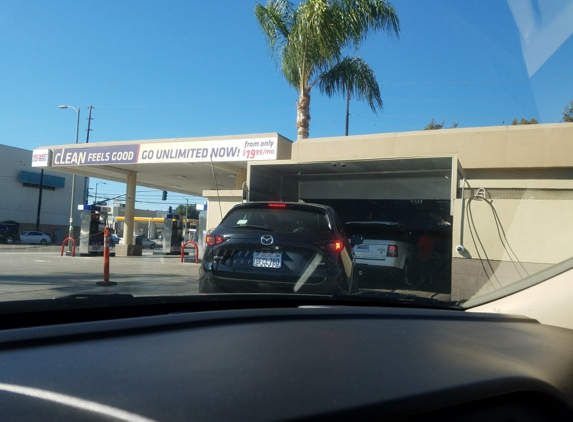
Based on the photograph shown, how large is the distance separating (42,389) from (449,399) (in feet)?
3.96

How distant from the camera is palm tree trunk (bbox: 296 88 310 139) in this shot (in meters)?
17.1

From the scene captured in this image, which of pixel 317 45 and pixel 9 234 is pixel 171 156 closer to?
pixel 317 45

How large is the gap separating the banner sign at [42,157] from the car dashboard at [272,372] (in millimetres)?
20895

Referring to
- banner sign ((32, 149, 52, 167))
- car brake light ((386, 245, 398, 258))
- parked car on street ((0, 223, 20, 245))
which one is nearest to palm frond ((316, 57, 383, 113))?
car brake light ((386, 245, 398, 258))

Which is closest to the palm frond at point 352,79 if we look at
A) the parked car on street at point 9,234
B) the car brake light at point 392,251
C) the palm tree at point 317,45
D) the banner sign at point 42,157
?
the palm tree at point 317,45

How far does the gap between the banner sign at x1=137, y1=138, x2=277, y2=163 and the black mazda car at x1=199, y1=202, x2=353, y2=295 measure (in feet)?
33.9

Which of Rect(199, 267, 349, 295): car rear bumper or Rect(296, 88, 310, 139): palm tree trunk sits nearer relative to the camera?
Rect(199, 267, 349, 295): car rear bumper

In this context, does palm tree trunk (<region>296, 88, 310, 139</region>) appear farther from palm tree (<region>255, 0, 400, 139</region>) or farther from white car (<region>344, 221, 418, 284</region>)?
white car (<region>344, 221, 418, 284</region>)

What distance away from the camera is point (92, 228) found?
23906 millimetres

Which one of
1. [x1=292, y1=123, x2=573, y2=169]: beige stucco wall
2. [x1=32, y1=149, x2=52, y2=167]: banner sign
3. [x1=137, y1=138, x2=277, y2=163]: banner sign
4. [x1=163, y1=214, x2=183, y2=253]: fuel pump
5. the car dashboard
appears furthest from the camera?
[x1=163, y1=214, x2=183, y2=253]: fuel pump

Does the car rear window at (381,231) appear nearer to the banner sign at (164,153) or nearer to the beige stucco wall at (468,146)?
the beige stucco wall at (468,146)

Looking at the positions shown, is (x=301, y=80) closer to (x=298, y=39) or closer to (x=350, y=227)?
(x=298, y=39)

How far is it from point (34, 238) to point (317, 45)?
1205 inches

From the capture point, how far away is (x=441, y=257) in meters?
12.3
